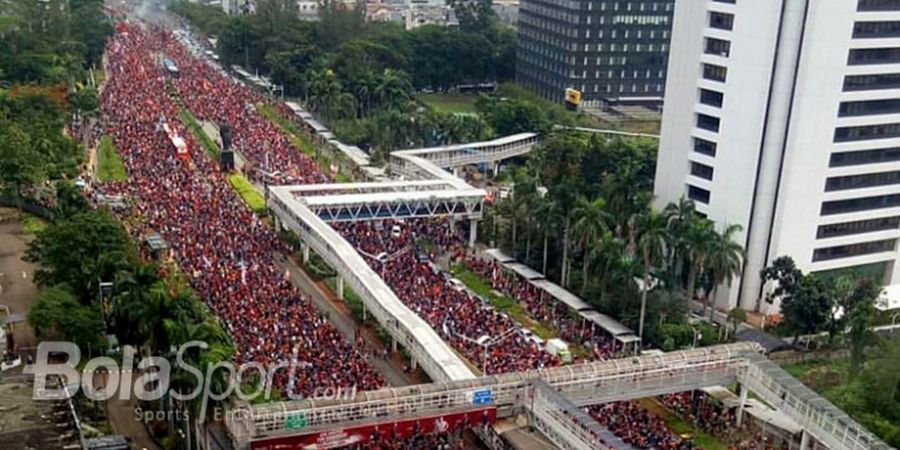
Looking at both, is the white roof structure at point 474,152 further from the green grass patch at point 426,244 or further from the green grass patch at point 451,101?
the green grass patch at point 451,101

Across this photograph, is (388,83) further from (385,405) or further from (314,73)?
(385,405)

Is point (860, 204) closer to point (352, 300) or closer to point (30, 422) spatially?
point (352, 300)

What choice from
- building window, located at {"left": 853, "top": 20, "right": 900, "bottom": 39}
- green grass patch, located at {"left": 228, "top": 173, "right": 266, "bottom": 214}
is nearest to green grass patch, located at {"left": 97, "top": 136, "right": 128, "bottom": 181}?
green grass patch, located at {"left": 228, "top": 173, "right": 266, "bottom": 214}

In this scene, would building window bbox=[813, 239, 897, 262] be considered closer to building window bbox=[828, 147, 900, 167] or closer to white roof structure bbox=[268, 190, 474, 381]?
building window bbox=[828, 147, 900, 167]

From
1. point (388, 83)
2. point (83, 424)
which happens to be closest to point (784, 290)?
point (83, 424)

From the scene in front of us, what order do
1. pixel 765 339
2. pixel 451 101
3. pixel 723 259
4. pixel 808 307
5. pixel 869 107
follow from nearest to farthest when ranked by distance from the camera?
pixel 808 307, pixel 765 339, pixel 723 259, pixel 869 107, pixel 451 101

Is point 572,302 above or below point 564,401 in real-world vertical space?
below

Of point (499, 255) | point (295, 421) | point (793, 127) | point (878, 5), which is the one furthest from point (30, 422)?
point (878, 5)

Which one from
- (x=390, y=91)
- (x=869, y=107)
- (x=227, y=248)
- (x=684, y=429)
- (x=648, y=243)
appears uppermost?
(x=869, y=107)

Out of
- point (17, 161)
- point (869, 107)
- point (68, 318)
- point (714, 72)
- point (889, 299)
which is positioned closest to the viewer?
point (68, 318)
